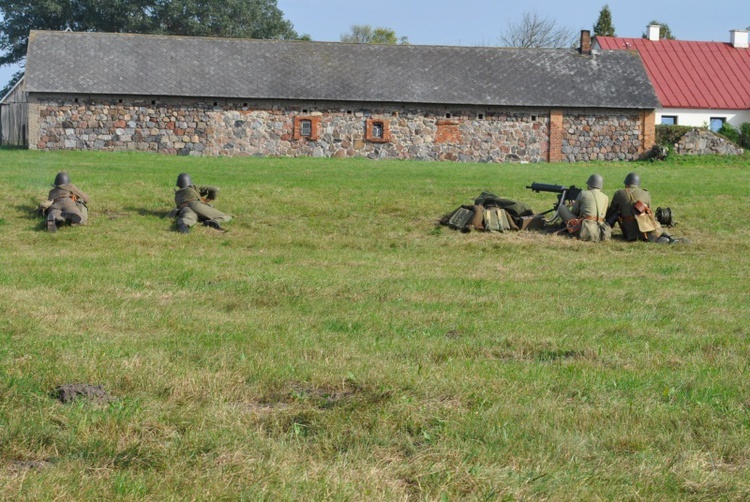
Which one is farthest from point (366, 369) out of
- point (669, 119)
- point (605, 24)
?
point (605, 24)

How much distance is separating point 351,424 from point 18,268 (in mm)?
7622

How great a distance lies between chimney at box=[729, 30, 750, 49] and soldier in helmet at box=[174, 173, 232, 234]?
45268mm

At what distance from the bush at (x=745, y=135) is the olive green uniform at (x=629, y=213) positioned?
32329 mm

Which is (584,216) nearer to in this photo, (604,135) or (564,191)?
(564,191)

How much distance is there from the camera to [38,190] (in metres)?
17.9

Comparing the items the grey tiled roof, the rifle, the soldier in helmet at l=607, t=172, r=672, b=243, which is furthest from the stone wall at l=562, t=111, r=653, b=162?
the soldier in helmet at l=607, t=172, r=672, b=243

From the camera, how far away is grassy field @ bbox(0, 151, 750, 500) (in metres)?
4.50

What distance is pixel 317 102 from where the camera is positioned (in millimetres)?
38031

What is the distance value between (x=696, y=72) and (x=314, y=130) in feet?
79.2

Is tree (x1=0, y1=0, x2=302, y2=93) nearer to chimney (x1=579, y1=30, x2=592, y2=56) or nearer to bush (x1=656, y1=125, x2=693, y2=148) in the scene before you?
chimney (x1=579, y1=30, x2=592, y2=56)

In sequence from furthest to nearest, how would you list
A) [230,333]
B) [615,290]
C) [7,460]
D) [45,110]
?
1. [45,110]
2. [615,290]
3. [230,333]
4. [7,460]

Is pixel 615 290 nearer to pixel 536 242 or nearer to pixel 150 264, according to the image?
pixel 536 242

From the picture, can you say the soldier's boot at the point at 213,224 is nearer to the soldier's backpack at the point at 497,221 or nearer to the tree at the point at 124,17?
the soldier's backpack at the point at 497,221

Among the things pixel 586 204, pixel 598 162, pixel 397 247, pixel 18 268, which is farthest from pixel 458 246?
pixel 598 162
